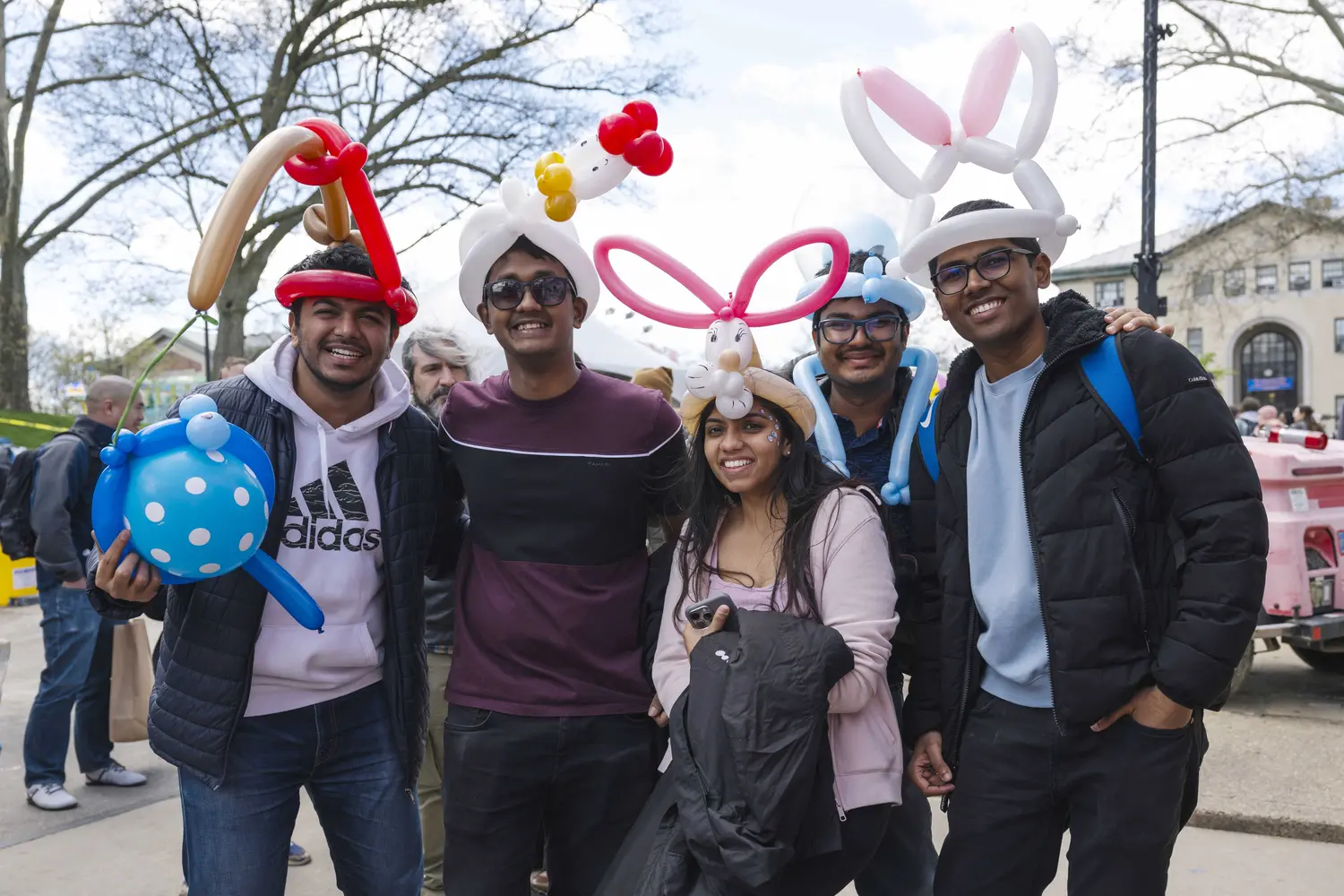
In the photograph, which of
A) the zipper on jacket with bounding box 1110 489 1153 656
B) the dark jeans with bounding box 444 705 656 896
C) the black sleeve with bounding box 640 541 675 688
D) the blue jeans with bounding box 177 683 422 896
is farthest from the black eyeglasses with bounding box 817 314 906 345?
the blue jeans with bounding box 177 683 422 896

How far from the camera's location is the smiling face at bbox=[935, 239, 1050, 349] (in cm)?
244

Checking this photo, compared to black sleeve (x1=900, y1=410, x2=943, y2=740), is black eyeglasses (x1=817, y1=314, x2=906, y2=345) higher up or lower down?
higher up

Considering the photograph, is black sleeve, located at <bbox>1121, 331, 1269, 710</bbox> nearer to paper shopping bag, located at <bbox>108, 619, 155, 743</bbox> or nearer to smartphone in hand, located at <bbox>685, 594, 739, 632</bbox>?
smartphone in hand, located at <bbox>685, 594, 739, 632</bbox>

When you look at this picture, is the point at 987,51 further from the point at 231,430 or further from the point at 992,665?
the point at 231,430

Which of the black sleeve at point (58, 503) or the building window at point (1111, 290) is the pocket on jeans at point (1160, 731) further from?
the building window at point (1111, 290)

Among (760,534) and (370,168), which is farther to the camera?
(370,168)

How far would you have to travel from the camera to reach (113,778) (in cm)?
538

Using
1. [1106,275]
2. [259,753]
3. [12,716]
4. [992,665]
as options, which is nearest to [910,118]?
[992,665]

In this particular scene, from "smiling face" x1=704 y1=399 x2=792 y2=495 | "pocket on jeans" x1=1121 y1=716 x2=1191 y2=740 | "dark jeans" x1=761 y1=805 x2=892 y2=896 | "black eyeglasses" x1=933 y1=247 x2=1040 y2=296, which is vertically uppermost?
"black eyeglasses" x1=933 y1=247 x2=1040 y2=296

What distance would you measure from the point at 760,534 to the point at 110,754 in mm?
4710

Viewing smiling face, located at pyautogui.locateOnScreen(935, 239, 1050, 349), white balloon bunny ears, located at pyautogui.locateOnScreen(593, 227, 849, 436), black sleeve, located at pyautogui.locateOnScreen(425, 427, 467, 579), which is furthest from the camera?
black sleeve, located at pyautogui.locateOnScreen(425, 427, 467, 579)

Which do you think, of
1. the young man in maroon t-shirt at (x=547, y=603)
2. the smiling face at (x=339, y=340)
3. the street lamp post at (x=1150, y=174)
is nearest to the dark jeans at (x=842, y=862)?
the young man in maroon t-shirt at (x=547, y=603)

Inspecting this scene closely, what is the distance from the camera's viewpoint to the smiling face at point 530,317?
2770 mm

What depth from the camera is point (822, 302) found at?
2.85 m
